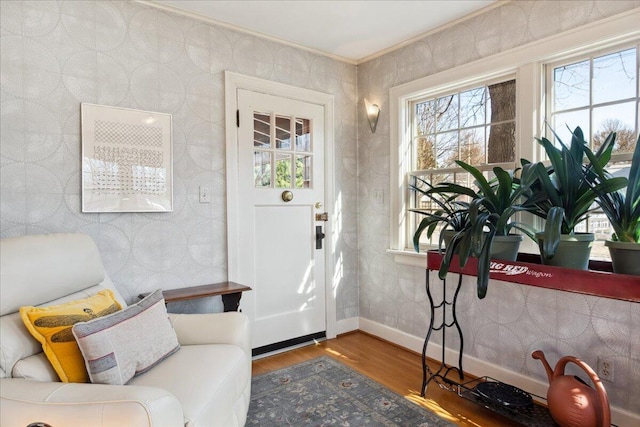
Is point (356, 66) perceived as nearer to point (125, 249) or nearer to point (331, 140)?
point (331, 140)

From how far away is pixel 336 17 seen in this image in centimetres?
272

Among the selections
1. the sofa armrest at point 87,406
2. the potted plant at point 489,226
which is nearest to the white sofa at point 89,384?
the sofa armrest at point 87,406

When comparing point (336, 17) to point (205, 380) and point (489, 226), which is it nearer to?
point (489, 226)

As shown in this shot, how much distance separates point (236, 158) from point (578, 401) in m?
2.47

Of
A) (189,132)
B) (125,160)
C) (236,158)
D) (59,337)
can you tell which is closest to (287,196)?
(236,158)

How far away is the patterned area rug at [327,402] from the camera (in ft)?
6.82

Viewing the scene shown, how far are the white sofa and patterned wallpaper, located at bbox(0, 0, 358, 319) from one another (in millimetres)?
455

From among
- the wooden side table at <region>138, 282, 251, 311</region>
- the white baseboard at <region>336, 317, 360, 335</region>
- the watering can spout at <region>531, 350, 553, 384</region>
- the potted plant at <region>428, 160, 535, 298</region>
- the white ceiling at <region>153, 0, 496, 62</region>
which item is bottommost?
the white baseboard at <region>336, 317, 360, 335</region>

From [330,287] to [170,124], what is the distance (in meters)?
1.85

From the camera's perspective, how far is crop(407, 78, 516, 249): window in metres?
2.59

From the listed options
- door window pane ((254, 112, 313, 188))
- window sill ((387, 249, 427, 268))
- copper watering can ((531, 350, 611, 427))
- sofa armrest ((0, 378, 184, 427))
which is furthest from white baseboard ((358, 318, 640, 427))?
sofa armrest ((0, 378, 184, 427))

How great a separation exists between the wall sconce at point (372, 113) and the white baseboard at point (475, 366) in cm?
175

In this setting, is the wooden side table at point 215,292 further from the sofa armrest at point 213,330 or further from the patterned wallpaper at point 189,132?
the sofa armrest at point 213,330

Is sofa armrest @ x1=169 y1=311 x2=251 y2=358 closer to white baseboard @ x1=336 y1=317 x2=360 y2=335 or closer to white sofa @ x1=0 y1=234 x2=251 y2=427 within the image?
white sofa @ x1=0 y1=234 x2=251 y2=427
